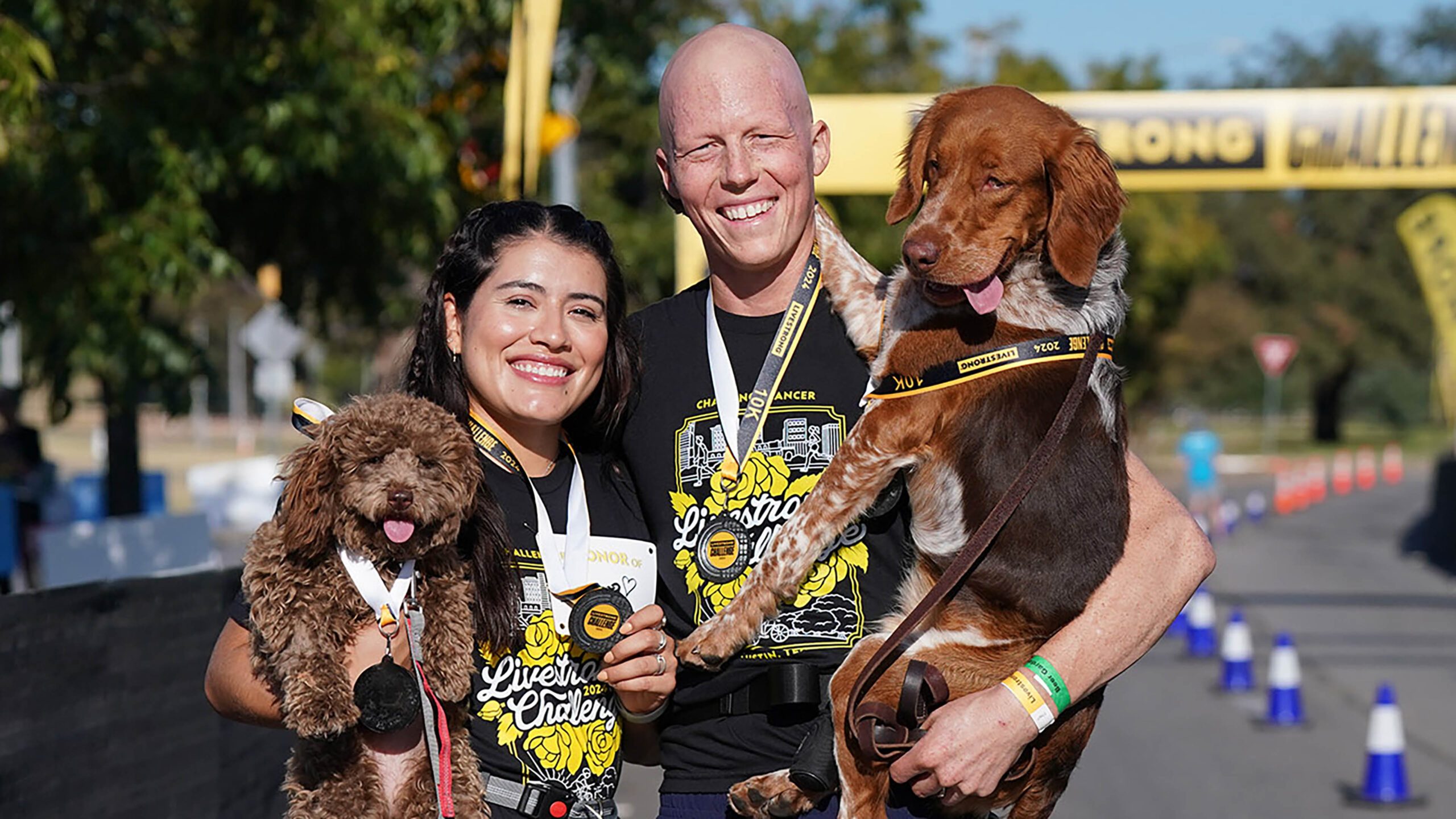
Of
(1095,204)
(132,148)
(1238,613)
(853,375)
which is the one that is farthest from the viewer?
(1238,613)

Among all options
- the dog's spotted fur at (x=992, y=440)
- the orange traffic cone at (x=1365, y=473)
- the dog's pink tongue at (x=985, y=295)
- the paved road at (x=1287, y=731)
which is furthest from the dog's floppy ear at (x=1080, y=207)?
the orange traffic cone at (x=1365, y=473)

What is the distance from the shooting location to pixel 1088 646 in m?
2.90

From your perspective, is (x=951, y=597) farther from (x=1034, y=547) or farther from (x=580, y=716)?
(x=580, y=716)

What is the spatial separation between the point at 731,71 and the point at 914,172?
1.51 feet

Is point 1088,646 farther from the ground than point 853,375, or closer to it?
closer to it

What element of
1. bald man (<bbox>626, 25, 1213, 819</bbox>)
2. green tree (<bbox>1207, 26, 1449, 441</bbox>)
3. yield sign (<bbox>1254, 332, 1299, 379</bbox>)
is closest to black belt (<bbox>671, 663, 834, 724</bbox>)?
bald man (<bbox>626, 25, 1213, 819</bbox>)

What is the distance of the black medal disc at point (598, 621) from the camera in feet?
9.87

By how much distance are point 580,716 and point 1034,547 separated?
0.95 metres

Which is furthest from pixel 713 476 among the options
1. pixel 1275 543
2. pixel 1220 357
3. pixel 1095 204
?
pixel 1220 357

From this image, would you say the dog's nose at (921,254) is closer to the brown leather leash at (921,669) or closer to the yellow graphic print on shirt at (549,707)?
the brown leather leash at (921,669)

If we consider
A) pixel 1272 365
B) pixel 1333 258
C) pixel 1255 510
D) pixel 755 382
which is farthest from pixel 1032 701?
pixel 1333 258

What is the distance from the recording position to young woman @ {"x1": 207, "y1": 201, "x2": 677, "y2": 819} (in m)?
3.04

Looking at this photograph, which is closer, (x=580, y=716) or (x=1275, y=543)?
(x=580, y=716)

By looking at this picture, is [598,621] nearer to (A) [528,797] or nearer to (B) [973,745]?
(A) [528,797]
